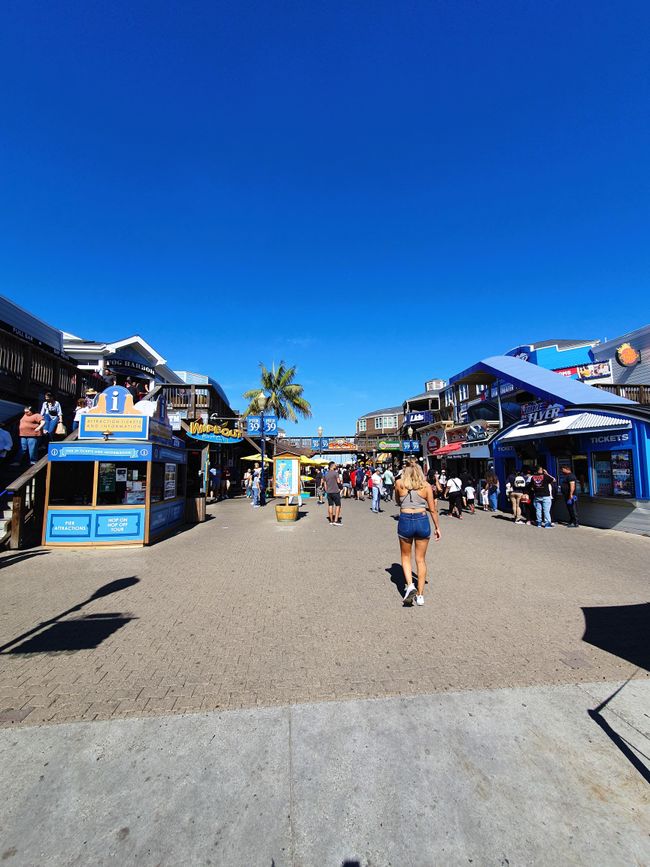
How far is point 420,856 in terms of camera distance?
1.74 metres

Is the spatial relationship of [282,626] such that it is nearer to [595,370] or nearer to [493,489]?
[493,489]

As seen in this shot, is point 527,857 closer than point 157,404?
Yes

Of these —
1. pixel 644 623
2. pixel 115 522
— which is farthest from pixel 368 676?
pixel 115 522

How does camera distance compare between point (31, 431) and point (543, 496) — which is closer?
point (31, 431)

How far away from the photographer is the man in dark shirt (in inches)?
444

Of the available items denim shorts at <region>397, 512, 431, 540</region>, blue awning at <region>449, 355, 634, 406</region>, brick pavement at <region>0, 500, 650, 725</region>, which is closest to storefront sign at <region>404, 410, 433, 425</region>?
blue awning at <region>449, 355, 634, 406</region>

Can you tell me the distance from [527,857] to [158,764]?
6.34 ft

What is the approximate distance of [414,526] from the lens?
16.3 feet

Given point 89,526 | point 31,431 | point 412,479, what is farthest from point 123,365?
point 412,479

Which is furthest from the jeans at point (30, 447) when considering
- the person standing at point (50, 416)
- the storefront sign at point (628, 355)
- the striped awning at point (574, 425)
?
the storefront sign at point (628, 355)

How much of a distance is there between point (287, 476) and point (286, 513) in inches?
265

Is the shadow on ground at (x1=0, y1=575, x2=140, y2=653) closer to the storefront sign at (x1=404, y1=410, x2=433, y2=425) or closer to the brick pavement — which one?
the brick pavement

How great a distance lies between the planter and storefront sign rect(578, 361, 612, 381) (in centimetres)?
1616

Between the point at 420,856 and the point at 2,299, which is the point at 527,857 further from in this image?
the point at 2,299
